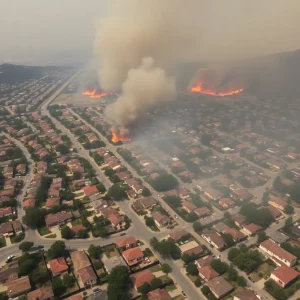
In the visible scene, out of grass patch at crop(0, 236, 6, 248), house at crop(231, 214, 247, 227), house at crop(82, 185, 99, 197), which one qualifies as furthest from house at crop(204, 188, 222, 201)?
grass patch at crop(0, 236, 6, 248)

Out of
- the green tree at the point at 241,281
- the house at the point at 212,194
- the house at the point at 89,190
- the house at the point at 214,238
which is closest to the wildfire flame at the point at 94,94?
the house at the point at 89,190

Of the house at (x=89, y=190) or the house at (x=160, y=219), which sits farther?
the house at (x=89, y=190)

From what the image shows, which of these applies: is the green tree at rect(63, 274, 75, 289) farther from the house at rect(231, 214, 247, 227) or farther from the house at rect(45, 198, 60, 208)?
the house at rect(231, 214, 247, 227)

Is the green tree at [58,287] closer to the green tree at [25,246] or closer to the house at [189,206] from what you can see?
the green tree at [25,246]

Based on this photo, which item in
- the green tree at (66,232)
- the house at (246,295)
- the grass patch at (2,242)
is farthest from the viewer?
the green tree at (66,232)

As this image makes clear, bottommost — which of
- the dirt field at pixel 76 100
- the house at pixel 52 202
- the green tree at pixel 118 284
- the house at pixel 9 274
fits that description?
the house at pixel 9 274

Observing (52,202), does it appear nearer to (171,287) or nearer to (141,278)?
(141,278)

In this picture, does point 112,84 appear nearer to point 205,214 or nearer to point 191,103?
point 191,103
